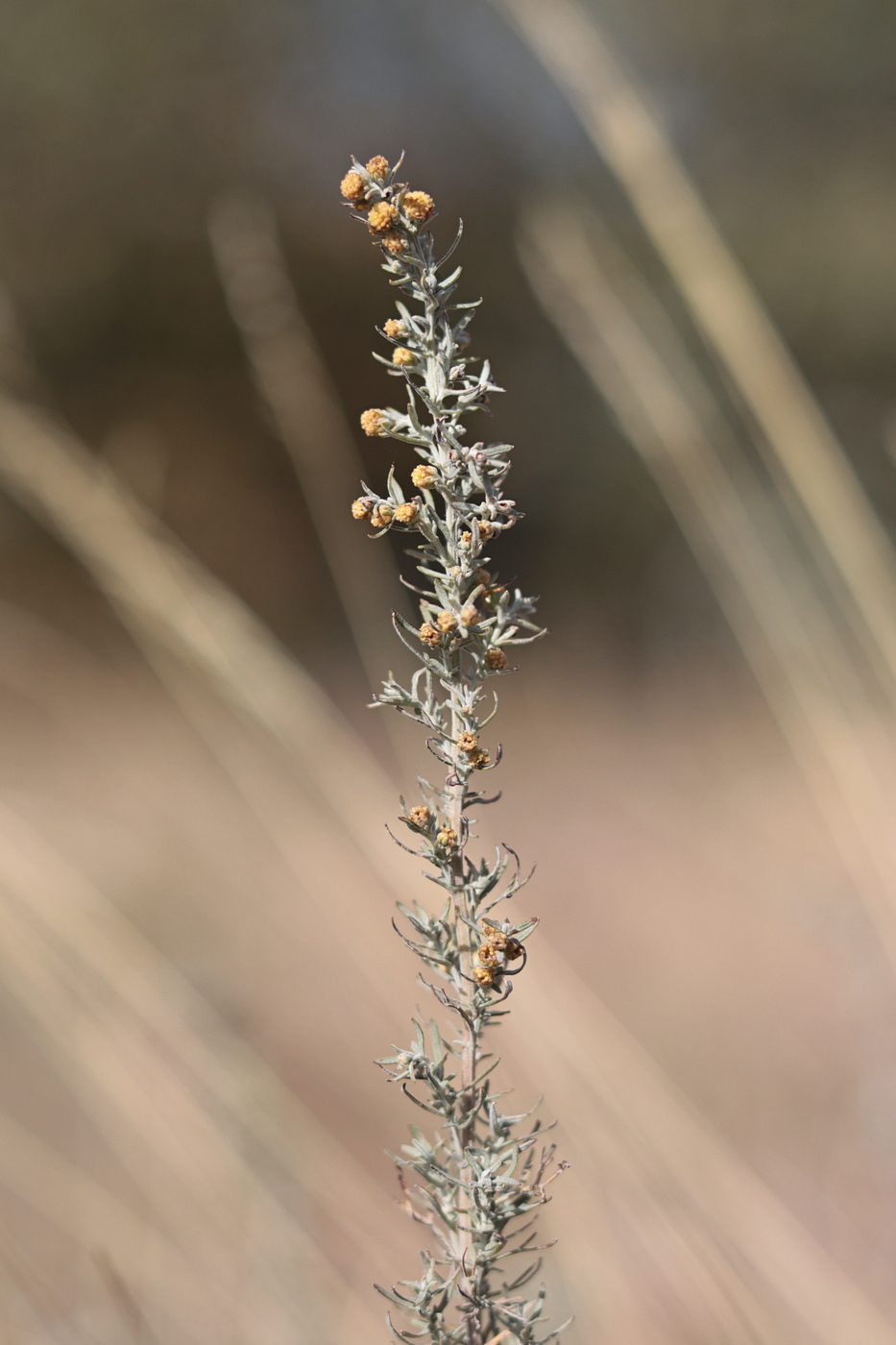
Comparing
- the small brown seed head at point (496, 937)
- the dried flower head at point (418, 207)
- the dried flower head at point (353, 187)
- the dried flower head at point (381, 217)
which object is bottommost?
the small brown seed head at point (496, 937)

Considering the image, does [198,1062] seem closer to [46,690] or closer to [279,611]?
[46,690]

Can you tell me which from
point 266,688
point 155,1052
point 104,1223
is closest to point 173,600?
point 266,688

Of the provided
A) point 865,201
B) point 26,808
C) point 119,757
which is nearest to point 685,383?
point 26,808

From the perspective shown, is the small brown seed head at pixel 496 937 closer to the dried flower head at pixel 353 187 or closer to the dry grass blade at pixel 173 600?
the dried flower head at pixel 353 187

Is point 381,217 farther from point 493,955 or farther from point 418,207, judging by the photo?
point 493,955

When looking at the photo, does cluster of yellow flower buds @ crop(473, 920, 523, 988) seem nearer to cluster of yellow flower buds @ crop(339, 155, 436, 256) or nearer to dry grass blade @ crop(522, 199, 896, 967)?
cluster of yellow flower buds @ crop(339, 155, 436, 256)

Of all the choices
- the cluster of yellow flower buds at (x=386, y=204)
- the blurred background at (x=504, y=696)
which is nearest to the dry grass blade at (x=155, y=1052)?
the blurred background at (x=504, y=696)
